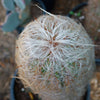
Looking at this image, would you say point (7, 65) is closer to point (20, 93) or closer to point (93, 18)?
point (20, 93)

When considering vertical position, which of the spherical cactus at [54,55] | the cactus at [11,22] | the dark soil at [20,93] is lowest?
the dark soil at [20,93]

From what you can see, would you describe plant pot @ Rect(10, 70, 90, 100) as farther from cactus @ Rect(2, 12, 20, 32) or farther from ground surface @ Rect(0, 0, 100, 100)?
cactus @ Rect(2, 12, 20, 32)

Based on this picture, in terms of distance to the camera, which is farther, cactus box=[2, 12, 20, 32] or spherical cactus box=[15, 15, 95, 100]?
Answer: cactus box=[2, 12, 20, 32]

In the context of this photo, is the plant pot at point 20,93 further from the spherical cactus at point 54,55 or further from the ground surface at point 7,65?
the spherical cactus at point 54,55

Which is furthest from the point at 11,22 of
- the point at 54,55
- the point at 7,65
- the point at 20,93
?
the point at 54,55

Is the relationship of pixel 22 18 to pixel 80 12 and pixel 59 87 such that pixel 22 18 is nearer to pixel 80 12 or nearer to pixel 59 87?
pixel 80 12

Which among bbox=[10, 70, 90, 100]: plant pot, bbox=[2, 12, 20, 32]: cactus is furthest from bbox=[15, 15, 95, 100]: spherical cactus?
bbox=[2, 12, 20, 32]: cactus

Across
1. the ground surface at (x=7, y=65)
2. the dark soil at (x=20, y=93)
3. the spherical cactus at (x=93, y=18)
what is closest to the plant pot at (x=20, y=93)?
the dark soil at (x=20, y=93)

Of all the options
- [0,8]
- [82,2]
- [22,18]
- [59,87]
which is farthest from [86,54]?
[0,8]
